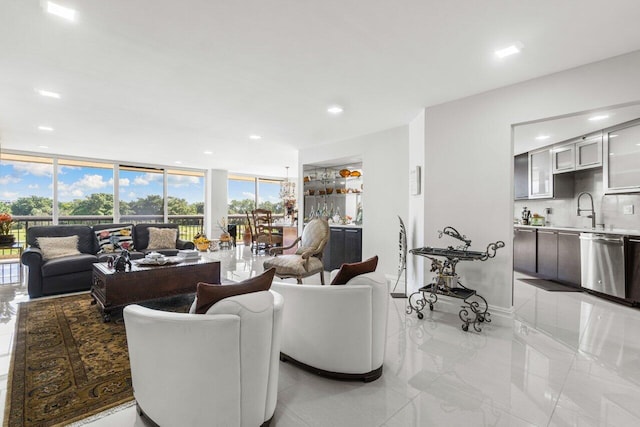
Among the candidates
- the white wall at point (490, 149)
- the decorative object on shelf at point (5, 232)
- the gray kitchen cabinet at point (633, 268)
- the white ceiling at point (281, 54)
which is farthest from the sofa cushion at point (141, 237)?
the gray kitchen cabinet at point (633, 268)

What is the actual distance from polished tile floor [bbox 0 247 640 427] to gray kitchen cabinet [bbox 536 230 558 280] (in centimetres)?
180

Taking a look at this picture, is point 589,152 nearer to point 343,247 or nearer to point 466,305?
point 466,305

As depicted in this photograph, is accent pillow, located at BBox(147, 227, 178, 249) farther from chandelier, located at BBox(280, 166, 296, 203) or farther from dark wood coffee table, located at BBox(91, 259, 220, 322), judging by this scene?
chandelier, located at BBox(280, 166, 296, 203)

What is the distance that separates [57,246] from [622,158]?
7.85 meters

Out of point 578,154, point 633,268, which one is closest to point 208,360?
point 633,268

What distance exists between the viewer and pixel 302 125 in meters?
4.64

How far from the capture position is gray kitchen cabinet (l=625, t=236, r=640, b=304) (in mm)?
3639

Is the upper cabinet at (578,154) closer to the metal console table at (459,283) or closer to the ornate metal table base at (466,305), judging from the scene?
the metal console table at (459,283)

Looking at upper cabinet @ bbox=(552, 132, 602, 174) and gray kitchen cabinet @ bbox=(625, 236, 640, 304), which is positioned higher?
upper cabinet @ bbox=(552, 132, 602, 174)

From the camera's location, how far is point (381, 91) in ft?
10.8

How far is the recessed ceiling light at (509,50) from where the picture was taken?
234 centimetres

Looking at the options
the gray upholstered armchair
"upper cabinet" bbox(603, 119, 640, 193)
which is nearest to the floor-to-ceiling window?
the gray upholstered armchair

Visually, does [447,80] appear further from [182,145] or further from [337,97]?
[182,145]

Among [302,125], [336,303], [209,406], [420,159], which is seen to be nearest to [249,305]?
[209,406]
